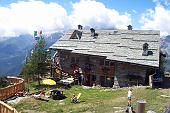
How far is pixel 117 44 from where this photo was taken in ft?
161

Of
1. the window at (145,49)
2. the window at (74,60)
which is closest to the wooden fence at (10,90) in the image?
the window at (74,60)

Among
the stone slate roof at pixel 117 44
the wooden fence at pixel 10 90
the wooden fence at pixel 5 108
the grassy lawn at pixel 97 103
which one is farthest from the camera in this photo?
the stone slate roof at pixel 117 44

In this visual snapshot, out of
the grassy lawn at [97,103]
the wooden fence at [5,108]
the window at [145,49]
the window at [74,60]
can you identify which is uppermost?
the window at [145,49]

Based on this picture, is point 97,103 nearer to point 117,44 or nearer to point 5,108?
point 5,108

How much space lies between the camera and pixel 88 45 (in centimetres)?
5284

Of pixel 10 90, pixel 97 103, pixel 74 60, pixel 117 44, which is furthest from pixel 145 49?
pixel 10 90

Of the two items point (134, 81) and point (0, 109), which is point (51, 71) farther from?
point (0, 109)

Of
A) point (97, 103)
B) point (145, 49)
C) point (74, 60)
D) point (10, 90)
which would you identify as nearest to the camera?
point (97, 103)

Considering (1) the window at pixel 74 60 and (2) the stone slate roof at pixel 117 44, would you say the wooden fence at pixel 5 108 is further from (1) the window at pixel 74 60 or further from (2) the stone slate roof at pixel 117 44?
(1) the window at pixel 74 60

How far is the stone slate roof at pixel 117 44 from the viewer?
43719mm

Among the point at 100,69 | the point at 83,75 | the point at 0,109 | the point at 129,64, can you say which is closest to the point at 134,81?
the point at 129,64

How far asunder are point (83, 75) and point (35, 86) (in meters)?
7.24

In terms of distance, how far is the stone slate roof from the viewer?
43.7m

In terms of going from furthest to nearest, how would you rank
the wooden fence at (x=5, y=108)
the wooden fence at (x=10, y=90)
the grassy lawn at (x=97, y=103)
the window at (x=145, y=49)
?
1. the window at (x=145, y=49)
2. the wooden fence at (x=10, y=90)
3. the grassy lawn at (x=97, y=103)
4. the wooden fence at (x=5, y=108)
